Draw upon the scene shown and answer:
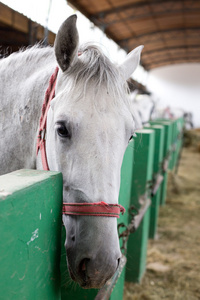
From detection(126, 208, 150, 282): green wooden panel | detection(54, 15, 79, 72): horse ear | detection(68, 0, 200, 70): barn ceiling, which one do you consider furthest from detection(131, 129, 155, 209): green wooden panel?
detection(68, 0, 200, 70): barn ceiling

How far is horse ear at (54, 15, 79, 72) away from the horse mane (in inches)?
1.5

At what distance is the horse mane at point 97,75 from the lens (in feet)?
3.75

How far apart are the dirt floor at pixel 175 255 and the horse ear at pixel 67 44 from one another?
7.86 feet

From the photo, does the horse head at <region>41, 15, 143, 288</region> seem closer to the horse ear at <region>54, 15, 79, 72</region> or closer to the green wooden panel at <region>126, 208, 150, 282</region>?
the horse ear at <region>54, 15, 79, 72</region>

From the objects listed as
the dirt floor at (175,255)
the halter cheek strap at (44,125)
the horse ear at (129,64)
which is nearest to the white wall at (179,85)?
the dirt floor at (175,255)

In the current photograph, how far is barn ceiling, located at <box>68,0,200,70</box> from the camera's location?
11938 mm

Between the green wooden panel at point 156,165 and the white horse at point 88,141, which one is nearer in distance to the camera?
the white horse at point 88,141

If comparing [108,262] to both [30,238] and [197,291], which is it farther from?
[197,291]

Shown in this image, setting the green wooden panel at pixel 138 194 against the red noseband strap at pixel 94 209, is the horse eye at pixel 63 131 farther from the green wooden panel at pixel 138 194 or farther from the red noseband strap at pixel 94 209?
the green wooden panel at pixel 138 194

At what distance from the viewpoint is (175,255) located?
3.61m

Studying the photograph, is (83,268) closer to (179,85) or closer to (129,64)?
(129,64)

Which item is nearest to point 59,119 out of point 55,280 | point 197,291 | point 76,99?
point 76,99

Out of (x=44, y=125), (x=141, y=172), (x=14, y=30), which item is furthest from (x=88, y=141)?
(x=14, y=30)

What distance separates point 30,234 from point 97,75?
0.70 metres
